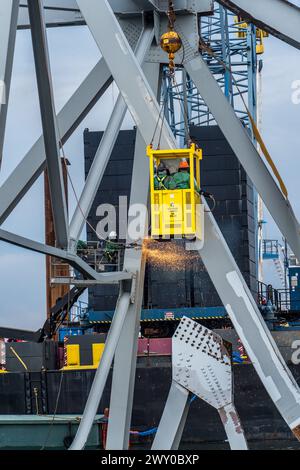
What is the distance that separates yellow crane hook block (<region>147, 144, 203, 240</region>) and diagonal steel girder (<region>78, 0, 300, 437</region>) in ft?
3.27

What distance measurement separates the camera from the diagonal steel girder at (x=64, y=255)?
71.2 feet

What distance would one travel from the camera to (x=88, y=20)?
25.2 m

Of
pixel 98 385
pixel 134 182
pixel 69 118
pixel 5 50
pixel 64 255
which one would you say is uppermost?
pixel 69 118

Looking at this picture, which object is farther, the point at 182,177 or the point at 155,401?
the point at 155,401

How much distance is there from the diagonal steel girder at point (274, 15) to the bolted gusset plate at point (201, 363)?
7.30 metres

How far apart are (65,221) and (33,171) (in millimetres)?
4050

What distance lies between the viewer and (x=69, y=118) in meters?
29.6

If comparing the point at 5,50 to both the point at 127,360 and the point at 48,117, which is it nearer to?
the point at 48,117

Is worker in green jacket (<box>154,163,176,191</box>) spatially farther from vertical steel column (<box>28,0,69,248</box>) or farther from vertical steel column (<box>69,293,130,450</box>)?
vertical steel column (<box>69,293,130,450</box>)

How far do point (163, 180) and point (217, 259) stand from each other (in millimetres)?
3105

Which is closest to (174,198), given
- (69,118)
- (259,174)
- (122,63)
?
(122,63)

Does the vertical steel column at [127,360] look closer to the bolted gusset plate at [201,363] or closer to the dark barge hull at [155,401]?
the bolted gusset plate at [201,363]
